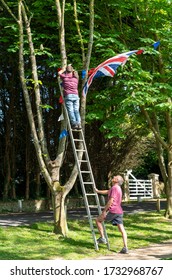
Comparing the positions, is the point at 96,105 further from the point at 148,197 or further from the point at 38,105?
the point at 148,197

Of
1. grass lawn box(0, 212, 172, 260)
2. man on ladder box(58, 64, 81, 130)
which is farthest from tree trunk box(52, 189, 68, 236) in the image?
man on ladder box(58, 64, 81, 130)

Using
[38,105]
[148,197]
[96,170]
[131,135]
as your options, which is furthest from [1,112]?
[148,197]

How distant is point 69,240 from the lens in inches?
440

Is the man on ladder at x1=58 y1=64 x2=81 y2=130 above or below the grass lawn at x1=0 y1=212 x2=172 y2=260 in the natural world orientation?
above

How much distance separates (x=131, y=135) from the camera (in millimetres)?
25703

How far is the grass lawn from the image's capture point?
9.55 metres

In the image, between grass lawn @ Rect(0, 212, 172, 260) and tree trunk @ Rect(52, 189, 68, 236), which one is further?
tree trunk @ Rect(52, 189, 68, 236)

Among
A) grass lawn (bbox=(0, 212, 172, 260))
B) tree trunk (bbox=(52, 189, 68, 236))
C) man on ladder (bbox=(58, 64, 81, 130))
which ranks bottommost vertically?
grass lawn (bbox=(0, 212, 172, 260))

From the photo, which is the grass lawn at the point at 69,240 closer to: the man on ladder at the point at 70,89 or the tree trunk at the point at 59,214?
the tree trunk at the point at 59,214

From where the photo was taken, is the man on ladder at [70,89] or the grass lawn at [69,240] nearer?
the grass lawn at [69,240]

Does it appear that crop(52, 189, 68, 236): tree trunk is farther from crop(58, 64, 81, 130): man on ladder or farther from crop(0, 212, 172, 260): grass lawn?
crop(58, 64, 81, 130): man on ladder

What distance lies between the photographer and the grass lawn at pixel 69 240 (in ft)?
31.3

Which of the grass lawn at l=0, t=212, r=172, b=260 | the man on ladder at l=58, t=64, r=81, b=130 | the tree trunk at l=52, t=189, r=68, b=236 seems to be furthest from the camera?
the tree trunk at l=52, t=189, r=68, b=236

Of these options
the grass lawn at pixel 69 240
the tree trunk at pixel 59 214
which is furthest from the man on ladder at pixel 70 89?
the grass lawn at pixel 69 240
